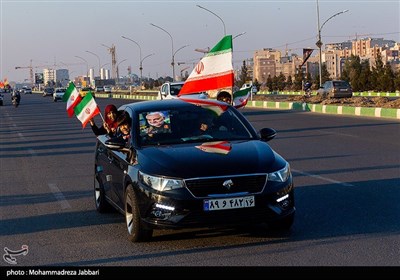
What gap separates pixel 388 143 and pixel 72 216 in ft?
33.6

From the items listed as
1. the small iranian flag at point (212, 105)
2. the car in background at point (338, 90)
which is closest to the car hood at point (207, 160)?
the small iranian flag at point (212, 105)

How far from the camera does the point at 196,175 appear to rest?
6.56 metres

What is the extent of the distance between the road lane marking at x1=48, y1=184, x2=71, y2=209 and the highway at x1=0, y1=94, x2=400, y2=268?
0.05 feet

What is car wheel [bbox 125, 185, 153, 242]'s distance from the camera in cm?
698

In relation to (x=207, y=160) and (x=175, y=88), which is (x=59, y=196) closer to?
(x=207, y=160)

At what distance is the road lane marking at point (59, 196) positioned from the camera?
9882mm

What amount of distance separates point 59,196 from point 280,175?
4946 mm

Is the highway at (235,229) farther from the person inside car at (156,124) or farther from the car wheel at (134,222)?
the person inside car at (156,124)

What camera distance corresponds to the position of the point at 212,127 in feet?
26.0

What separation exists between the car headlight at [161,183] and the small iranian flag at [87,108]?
19.0ft

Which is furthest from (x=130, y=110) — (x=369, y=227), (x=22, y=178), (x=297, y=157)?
(x=297, y=157)

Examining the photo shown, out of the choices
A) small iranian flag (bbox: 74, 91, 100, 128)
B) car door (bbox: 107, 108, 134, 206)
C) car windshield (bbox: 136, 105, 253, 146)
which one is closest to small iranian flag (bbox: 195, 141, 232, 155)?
car windshield (bbox: 136, 105, 253, 146)

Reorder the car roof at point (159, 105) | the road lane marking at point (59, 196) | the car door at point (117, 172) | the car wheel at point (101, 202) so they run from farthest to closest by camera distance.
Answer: the road lane marking at point (59, 196), the car wheel at point (101, 202), the car roof at point (159, 105), the car door at point (117, 172)

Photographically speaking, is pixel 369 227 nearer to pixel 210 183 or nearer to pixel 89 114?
pixel 210 183
